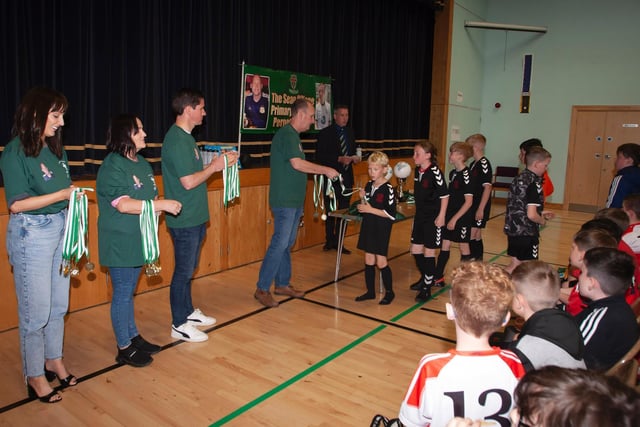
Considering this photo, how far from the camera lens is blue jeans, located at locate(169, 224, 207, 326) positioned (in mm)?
3359

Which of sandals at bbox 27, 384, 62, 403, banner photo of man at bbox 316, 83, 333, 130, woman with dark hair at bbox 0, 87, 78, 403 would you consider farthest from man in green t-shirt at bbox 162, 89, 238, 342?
banner photo of man at bbox 316, 83, 333, 130

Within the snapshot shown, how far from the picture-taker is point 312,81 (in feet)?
22.3

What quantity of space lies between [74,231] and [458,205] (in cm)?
347

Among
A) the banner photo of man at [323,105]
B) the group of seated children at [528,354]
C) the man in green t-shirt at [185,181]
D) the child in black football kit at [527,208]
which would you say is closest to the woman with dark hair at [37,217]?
the man in green t-shirt at [185,181]

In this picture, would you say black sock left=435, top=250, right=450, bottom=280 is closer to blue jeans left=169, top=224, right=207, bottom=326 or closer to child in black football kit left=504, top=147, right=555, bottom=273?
child in black football kit left=504, top=147, right=555, bottom=273

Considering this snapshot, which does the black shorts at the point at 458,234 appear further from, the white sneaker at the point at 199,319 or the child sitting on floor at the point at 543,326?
the child sitting on floor at the point at 543,326

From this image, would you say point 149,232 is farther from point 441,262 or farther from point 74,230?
point 441,262

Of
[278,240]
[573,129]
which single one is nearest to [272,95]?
[278,240]

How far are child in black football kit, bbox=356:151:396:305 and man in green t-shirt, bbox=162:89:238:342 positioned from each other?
1362 mm

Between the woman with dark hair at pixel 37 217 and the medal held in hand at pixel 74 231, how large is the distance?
0.11ft

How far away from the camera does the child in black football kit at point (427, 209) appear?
4402 millimetres

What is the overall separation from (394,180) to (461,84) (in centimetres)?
322

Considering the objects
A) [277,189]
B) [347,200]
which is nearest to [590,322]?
[277,189]

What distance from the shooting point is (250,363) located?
3.27 m
